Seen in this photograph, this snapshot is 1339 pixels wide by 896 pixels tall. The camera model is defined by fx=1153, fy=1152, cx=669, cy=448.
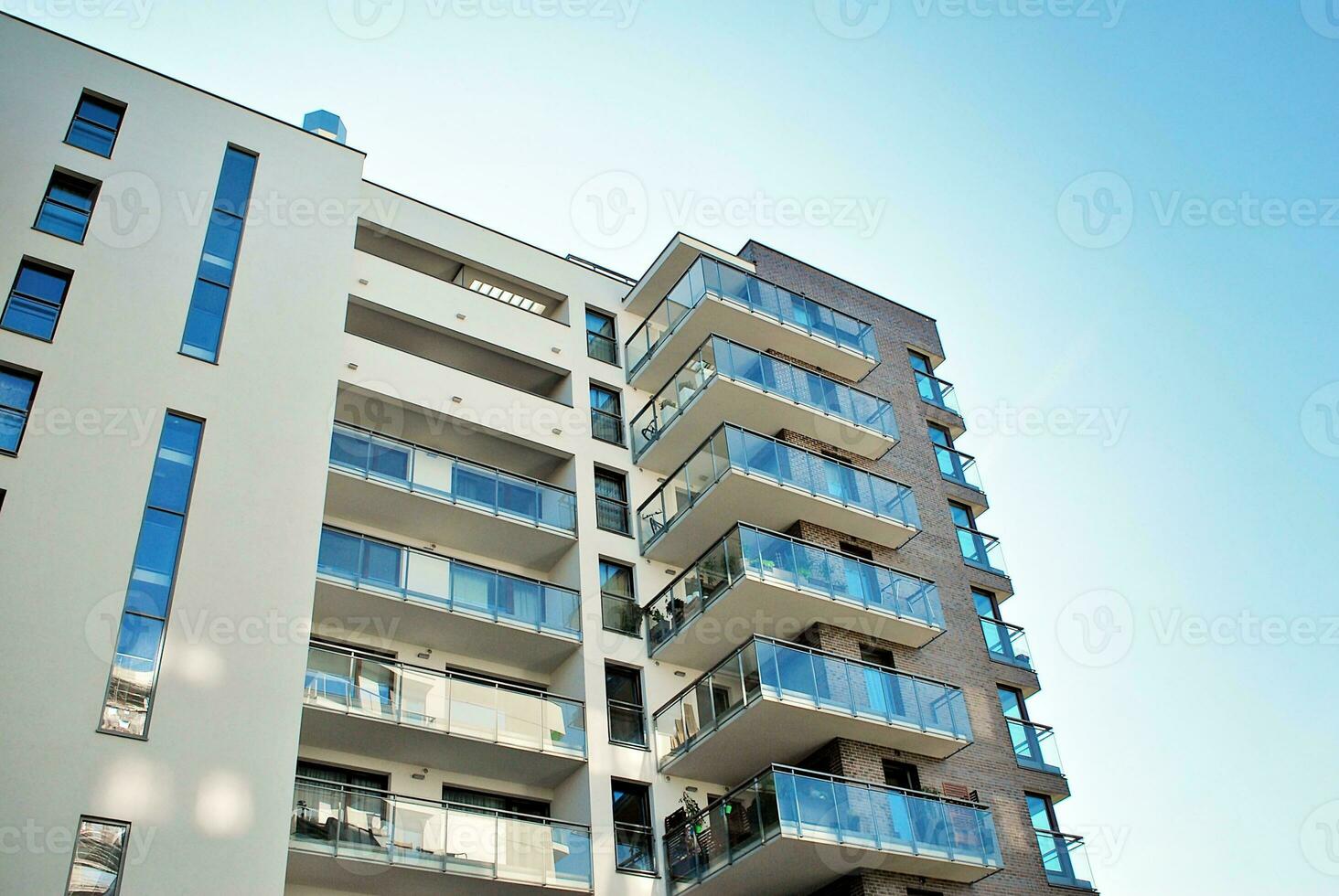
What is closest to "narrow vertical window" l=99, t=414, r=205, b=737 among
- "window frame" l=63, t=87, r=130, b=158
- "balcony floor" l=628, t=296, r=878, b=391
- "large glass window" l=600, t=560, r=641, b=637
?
"window frame" l=63, t=87, r=130, b=158

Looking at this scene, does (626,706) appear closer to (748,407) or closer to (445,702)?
(445,702)

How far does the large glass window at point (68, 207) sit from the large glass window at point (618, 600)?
1061cm

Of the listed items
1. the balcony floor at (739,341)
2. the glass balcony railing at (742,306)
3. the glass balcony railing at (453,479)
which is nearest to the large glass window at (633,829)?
the glass balcony railing at (453,479)

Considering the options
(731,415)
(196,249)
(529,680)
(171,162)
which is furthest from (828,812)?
(171,162)

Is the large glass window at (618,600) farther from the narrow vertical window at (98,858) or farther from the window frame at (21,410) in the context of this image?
the window frame at (21,410)

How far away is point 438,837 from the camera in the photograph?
16.5m

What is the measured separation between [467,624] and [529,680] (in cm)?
A: 197

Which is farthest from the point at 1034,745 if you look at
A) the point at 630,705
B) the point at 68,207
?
the point at 68,207

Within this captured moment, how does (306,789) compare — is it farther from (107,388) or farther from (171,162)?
(171,162)

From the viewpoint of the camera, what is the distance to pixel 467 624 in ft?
63.8

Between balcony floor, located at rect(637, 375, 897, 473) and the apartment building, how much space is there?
79 millimetres

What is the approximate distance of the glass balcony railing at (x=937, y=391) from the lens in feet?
91.1

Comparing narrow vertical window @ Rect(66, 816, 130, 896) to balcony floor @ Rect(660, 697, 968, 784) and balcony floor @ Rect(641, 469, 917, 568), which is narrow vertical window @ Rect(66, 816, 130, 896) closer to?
balcony floor @ Rect(660, 697, 968, 784)

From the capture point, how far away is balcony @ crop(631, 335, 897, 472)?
22.4m
